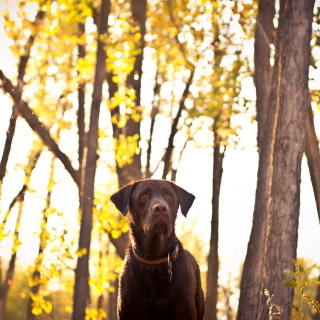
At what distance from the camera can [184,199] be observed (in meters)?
6.85

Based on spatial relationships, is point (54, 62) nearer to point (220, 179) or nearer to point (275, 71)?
point (220, 179)

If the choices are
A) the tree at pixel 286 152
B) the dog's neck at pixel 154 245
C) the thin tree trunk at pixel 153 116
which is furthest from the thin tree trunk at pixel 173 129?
the dog's neck at pixel 154 245

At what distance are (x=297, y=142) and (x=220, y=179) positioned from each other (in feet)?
37.0

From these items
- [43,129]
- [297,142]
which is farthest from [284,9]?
[43,129]

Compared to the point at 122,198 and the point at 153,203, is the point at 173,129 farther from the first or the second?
the point at 153,203

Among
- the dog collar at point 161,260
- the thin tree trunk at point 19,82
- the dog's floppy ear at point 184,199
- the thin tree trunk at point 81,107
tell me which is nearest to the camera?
the dog collar at point 161,260

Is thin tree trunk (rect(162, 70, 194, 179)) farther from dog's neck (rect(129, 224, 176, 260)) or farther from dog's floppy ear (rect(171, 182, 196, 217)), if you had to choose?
dog's neck (rect(129, 224, 176, 260))

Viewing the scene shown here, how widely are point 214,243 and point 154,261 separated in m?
13.6

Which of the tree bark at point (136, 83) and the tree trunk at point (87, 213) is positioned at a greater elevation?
the tree bark at point (136, 83)

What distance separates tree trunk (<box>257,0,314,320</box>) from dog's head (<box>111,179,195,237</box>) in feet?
7.97

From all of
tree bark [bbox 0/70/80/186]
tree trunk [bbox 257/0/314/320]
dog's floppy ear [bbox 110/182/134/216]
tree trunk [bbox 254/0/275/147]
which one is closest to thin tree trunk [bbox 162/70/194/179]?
tree trunk [bbox 254/0/275/147]

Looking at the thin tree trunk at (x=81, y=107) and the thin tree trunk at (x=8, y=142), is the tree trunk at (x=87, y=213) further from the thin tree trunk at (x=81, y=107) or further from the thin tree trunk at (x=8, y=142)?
the thin tree trunk at (x=81, y=107)

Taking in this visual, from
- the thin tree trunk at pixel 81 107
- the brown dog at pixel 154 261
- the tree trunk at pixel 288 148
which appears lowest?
the brown dog at pixel 154 261

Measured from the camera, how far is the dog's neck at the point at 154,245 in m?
6.39
